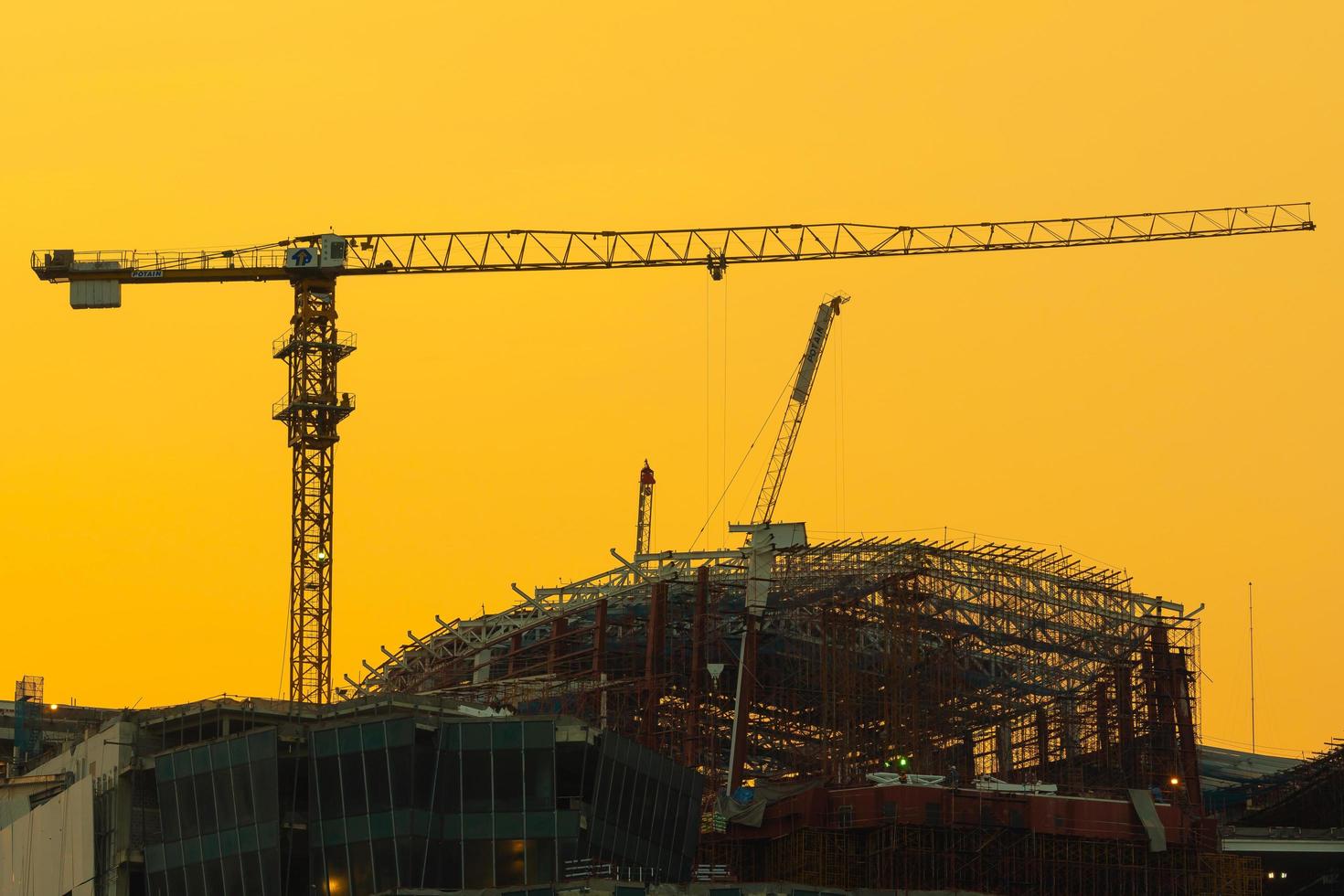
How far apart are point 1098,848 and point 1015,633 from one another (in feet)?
88.1

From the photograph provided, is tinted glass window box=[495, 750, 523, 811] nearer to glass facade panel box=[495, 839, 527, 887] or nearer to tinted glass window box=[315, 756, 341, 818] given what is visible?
glass facade panel box=[495, 839, 527, 887]

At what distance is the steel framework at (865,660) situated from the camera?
17612 centimetres

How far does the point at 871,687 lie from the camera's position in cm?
18212

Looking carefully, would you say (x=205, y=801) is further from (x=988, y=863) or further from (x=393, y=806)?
(x=988, y=863)

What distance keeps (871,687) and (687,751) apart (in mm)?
16761

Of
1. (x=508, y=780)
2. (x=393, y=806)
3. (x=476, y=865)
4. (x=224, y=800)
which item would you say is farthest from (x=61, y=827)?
(x=508, y=780)

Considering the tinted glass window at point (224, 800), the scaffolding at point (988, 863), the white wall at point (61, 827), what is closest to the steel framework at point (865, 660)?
the scaffolding at point (988, 863)

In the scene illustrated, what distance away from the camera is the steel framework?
578 ft

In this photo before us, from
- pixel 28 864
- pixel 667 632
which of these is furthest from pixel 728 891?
pixel 667 632

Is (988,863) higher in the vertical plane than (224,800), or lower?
lower

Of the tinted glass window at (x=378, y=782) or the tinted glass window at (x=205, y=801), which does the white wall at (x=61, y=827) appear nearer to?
the tinted glass window at (x=205, y=801)

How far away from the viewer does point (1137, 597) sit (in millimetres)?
184500

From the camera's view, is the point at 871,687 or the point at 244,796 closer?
the point at 244,796

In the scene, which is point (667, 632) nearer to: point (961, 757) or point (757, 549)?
point (757, 549)
